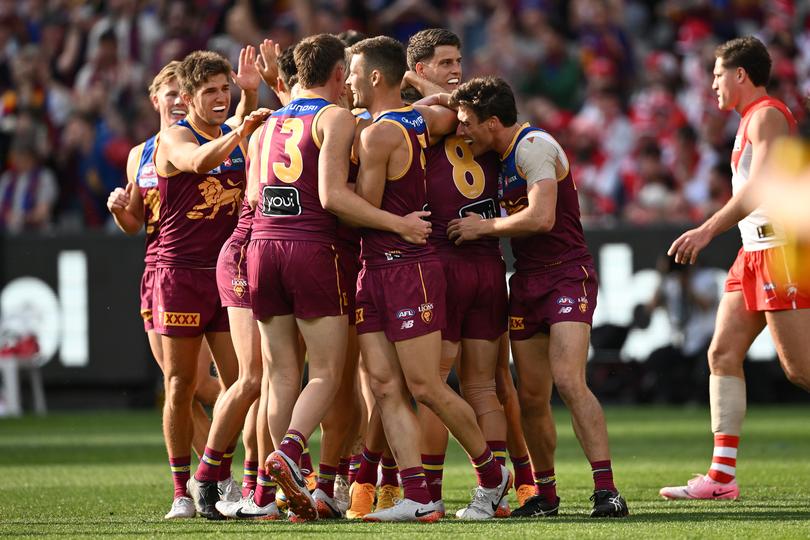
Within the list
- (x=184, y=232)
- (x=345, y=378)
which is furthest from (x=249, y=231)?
(x=345, y=378)

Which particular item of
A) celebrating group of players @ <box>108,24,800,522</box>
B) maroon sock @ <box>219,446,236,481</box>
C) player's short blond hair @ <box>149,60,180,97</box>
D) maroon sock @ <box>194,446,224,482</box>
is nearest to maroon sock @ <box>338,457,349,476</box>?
celebrating group of players @ <box>108,24,800,522</box>

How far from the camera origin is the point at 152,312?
886cm

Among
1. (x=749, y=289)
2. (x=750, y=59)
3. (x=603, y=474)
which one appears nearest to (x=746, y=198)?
(x=749, y=289)

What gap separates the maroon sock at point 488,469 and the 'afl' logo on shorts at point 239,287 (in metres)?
1.67

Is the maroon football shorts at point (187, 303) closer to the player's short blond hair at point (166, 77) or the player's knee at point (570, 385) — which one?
the player's short blond hair at point (166, 77)

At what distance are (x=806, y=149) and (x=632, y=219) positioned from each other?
8670 millimetres

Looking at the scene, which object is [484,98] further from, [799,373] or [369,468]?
[799,373]

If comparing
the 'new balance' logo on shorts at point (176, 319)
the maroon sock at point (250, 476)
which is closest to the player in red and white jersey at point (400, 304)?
the maroon sock at point (250, 476)

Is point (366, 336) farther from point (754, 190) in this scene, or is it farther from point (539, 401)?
point (754, 190)

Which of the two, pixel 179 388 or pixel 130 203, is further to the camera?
Result: pixel 130 203

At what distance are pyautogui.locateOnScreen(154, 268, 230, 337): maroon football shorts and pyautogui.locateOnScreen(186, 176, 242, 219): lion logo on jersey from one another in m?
0.35

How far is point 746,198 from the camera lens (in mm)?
8312

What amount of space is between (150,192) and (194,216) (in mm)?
505

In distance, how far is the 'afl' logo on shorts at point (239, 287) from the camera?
830cm
